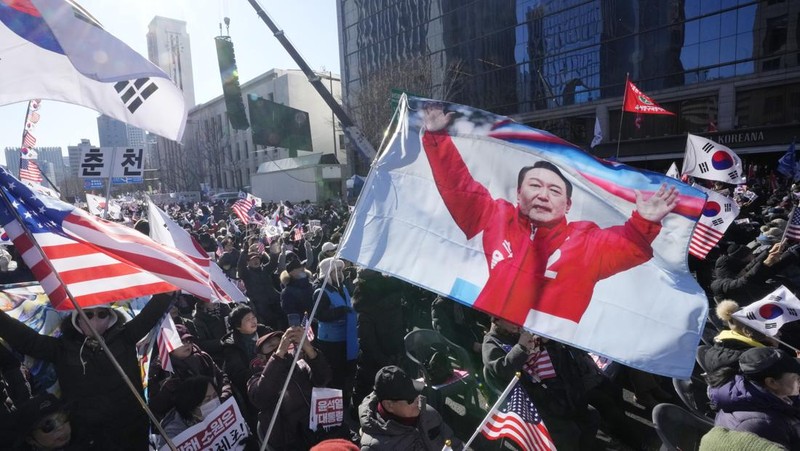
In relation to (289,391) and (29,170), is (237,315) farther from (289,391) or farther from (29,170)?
(29,170)

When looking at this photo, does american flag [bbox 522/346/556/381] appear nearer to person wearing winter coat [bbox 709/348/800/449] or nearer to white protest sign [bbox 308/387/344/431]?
person wearing winter coat [bbox 709/348/800/449]

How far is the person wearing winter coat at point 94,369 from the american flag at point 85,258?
591 mm

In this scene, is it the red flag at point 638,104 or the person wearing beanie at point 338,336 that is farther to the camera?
the red flag at point 638,104

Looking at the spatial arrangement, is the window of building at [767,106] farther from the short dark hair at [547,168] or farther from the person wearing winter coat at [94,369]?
the person wearing winter coat at [94,369]

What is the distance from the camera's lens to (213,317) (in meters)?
5.47

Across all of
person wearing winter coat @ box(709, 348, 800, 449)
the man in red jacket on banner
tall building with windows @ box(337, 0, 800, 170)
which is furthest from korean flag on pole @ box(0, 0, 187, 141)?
tall building with windows @ box(337, 0, 800, 170)

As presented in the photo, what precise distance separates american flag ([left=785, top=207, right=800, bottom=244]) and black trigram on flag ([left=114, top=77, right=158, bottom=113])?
7.60 metres

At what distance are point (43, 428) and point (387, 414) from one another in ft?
7.00

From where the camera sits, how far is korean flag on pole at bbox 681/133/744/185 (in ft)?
27.8

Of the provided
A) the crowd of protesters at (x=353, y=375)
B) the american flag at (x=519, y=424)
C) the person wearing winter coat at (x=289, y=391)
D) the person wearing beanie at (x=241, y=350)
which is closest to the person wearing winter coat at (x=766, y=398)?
the crowd of protesters at (x=353, y=375)

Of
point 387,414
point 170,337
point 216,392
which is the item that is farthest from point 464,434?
point 170,337

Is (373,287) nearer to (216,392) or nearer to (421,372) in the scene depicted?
(421,372)

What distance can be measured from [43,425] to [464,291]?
2.73m

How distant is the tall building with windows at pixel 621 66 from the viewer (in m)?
24.0
